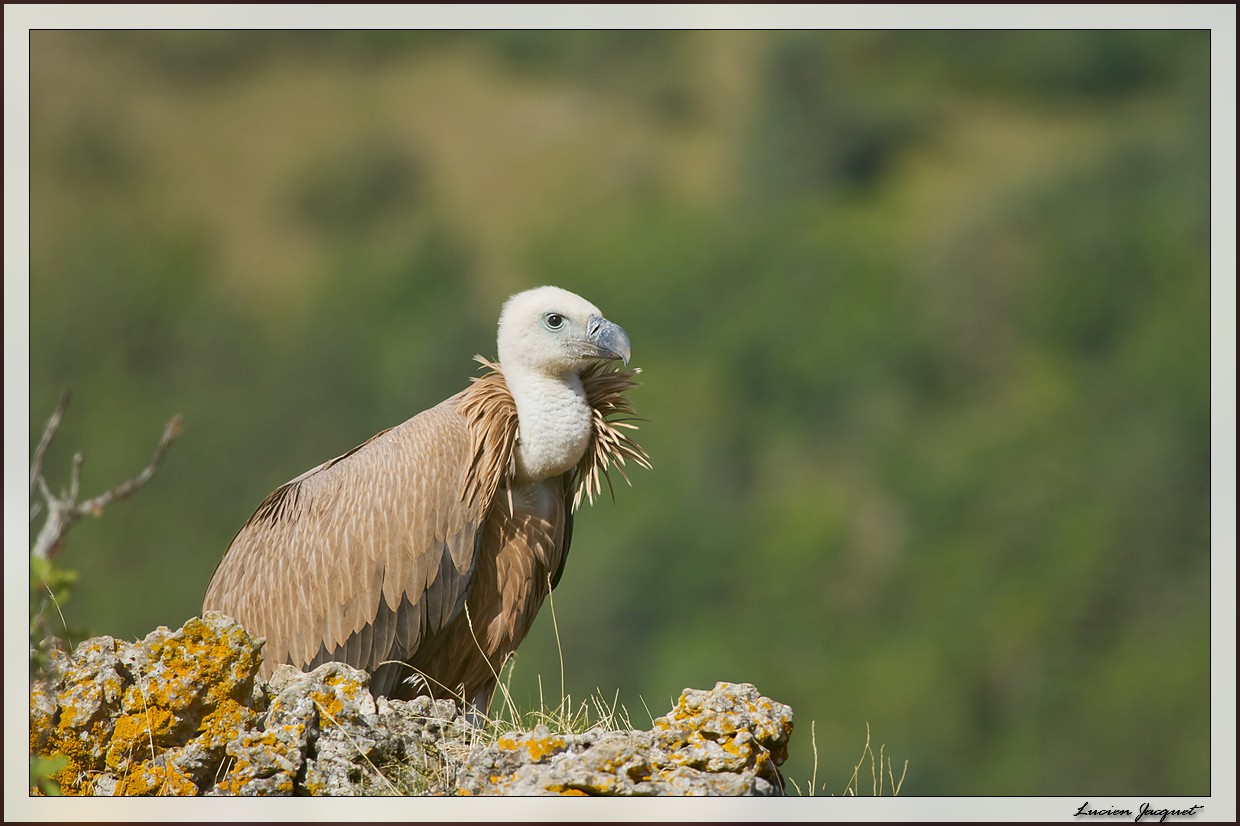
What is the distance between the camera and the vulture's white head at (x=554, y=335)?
5.91 m

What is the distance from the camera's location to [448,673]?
20.4ft

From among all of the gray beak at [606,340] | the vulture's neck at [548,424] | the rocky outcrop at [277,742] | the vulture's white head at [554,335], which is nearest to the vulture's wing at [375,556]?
the vulture's neck at [548,424]

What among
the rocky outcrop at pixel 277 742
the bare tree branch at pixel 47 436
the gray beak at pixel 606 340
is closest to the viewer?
the bare tree branch at pixel 47 436

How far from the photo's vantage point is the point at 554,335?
595cm

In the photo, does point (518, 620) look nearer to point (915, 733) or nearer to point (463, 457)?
point (463, 457)

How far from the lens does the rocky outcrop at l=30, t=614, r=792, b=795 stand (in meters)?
4.74

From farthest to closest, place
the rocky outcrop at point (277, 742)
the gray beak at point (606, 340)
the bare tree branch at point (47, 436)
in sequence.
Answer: the gray beak at point (606, 340) < the rocky outcrop at point (277, 742) < the bare tree branch at point (47, 436)

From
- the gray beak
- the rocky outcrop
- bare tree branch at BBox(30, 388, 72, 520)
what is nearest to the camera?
bare tree branch at BBox(30, 388, 72, 520)

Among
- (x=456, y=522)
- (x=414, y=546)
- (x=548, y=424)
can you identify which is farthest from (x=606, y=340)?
(x=414, y=546)

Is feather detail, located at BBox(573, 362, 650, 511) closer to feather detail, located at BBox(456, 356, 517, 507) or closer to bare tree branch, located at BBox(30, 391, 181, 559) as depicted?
feather detail, located at BBox(456, 356, 517, 507)

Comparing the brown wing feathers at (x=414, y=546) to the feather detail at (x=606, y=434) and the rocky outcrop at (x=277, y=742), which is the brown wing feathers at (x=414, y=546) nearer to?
the feather detail at (x=606, y=434)
